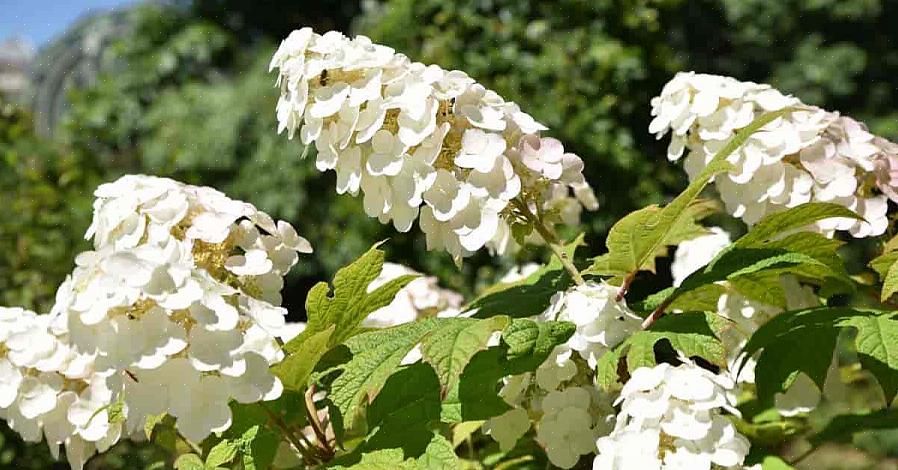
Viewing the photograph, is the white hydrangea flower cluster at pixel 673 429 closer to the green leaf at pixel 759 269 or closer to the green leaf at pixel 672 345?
the green leaf at pixel 672 345

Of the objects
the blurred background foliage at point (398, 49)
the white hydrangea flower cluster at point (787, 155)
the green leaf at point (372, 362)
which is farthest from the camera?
the blurred background foliage at point (398, 49)

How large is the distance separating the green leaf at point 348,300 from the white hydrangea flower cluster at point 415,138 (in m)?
0.06

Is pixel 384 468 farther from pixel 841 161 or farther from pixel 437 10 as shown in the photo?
pixel 437 10

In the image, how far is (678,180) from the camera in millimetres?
4402

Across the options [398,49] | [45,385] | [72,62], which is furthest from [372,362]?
[72,62]

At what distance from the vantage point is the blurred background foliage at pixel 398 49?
13.3ft

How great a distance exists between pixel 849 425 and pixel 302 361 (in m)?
0.91

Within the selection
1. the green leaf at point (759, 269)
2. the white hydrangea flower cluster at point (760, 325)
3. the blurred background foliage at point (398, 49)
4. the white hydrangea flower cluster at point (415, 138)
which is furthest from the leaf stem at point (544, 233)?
the blurred background foliage at point (398, 49)

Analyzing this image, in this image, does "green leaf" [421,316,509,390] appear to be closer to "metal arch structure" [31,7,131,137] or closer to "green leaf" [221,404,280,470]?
"green leaf" [221,404,280,470]

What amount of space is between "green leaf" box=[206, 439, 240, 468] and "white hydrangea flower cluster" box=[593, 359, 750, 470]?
0.42 metres

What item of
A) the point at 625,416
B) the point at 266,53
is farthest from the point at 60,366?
the point at 266,53

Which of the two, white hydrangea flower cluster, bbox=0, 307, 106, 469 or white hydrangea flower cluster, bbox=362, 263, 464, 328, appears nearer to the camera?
white hydrangea flower cluster, bbox=0, 307, 106, 469

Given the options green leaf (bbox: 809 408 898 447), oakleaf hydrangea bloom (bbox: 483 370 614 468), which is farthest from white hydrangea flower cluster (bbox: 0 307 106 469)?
green leaf (bbox: 809 408 898 447)

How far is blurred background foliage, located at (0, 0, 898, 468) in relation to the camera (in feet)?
13.3
